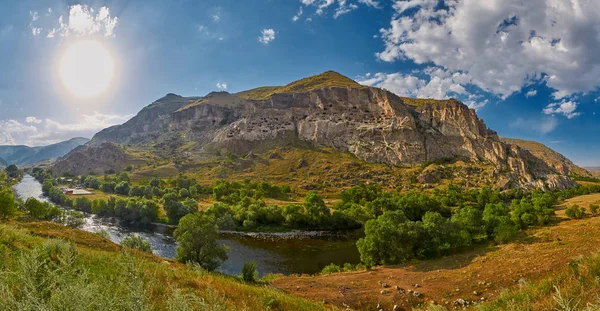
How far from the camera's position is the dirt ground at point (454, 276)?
23.8 metres

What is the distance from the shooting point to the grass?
13.6ft

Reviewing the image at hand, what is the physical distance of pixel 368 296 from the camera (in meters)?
24.9

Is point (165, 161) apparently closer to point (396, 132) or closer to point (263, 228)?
point (263, 228)

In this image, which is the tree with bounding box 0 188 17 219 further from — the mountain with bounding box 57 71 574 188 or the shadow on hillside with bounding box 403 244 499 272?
the mountain with bounding box 57 71 574 188

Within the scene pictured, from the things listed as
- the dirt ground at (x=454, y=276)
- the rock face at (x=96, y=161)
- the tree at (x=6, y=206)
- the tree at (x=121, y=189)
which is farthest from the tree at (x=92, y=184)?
the dirt ground at (x=454, y=276)

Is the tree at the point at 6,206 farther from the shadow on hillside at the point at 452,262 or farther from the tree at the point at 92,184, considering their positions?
the tree at the point at 92,184

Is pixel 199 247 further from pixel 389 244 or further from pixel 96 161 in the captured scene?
pixel 96 161

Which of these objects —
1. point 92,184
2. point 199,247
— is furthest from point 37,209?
point 92,184

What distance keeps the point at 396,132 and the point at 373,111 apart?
99.4 ft

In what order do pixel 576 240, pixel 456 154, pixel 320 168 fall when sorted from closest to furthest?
1. pixel 576 240
2. pixel 320 168
3. pixel 456 154

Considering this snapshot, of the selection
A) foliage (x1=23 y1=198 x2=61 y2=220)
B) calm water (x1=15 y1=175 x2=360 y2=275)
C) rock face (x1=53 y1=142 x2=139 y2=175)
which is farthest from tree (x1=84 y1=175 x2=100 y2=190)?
calm water (x1=15 y1=175 x2=360 y2=275)

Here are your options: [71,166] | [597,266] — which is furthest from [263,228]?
[71,166]

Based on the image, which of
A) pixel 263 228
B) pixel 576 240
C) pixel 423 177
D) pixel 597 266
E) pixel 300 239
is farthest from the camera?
pixel 423 177

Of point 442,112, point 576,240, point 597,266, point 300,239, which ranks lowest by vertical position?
point 300,239
